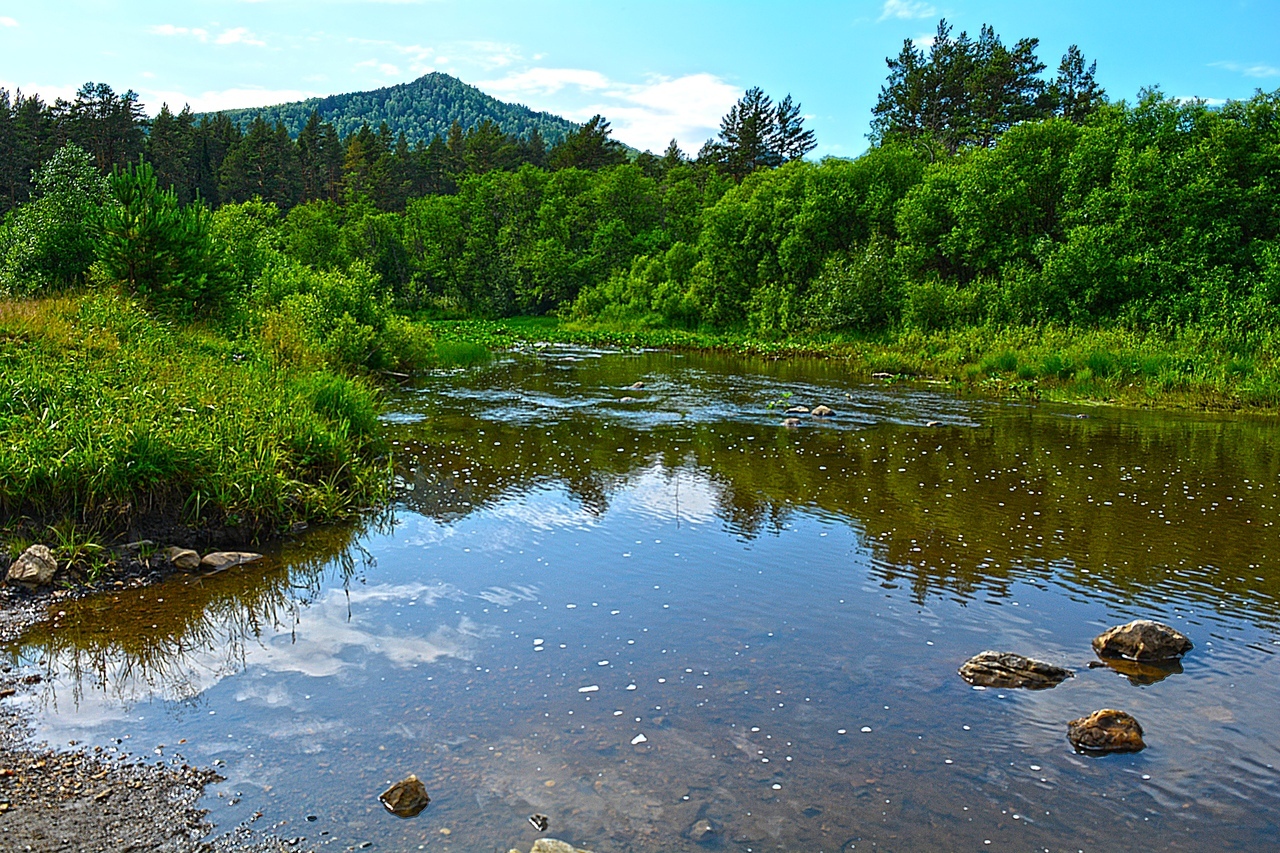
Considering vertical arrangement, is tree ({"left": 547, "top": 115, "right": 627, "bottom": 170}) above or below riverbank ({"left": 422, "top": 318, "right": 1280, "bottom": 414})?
above

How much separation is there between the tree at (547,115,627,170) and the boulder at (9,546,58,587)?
81.4 m

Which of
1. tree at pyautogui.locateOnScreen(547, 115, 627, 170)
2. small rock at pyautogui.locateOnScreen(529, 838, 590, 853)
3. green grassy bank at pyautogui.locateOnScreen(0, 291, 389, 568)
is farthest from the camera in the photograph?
tree at pyautogui.locateOnScreen(547, 115, 627, 170)

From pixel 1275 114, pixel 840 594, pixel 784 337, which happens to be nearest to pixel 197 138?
pixel 784 337

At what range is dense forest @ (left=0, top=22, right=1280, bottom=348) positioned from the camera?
88.2ft

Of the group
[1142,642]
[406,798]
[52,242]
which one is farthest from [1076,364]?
[52,242]

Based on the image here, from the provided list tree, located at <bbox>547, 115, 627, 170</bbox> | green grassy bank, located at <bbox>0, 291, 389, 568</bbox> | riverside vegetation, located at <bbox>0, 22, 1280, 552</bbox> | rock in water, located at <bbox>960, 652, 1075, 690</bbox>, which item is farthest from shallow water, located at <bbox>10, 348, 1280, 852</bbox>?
tree, located at <bbox>547, 115, 627, 170</bbox>

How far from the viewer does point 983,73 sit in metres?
53.9

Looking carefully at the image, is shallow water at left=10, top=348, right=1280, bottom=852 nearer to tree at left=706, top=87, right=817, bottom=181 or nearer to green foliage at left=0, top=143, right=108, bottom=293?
green foliage at left=0, top=143, right=108, bottom=293

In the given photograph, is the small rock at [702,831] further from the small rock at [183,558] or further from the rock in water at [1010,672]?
the small rock at [183,558]

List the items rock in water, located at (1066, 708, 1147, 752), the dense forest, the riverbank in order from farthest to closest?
the dense forest, the riverbank, rock in water, located at (1066, 708, 1147, 752)

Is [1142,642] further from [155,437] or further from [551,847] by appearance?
[155,437]

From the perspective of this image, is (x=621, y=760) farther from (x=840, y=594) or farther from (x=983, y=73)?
(x=983, y=73)

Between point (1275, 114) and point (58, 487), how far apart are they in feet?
118

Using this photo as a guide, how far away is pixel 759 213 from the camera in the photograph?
4928cm
